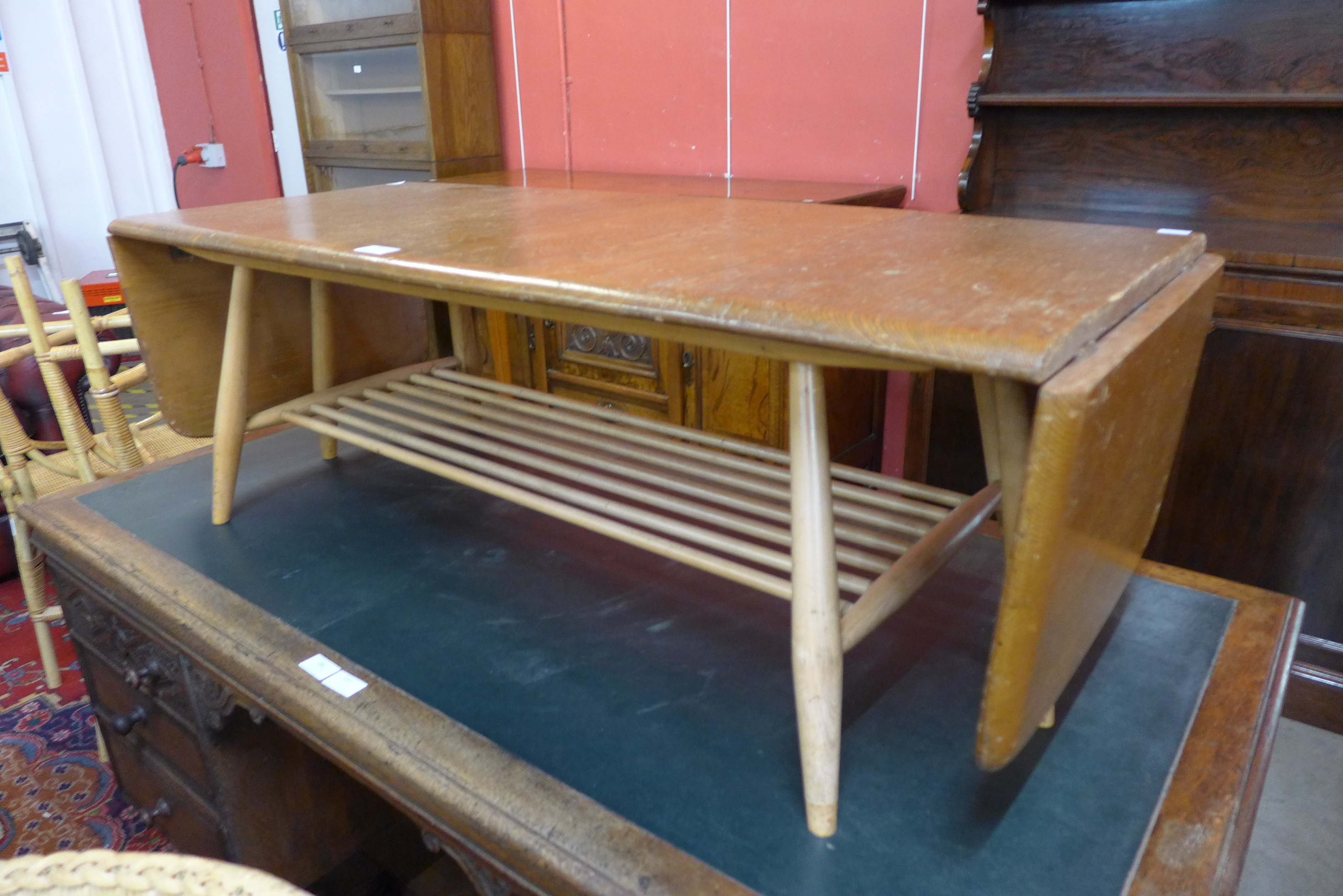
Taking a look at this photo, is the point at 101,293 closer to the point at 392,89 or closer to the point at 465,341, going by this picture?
the point at 392,89

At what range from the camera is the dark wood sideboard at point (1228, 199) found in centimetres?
190

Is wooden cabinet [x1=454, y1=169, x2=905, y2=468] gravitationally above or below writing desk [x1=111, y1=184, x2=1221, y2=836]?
below

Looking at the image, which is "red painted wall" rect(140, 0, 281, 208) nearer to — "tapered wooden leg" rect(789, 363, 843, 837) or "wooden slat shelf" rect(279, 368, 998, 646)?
"wooden slat shelf" rect(279, 368, 998, 646)

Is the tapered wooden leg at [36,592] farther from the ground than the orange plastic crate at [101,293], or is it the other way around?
the orange plastic crate at [101,293]

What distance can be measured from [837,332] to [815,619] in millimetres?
301

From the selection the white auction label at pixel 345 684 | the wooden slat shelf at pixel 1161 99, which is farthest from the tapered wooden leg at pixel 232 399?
the wooden slat shelf at pixel 1161 99

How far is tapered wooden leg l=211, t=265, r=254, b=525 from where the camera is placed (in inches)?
59.8

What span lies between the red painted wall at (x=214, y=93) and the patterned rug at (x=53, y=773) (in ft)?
9.10

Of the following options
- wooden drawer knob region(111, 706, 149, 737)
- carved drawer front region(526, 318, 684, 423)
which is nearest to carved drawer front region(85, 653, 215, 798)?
wooden drawer knob region(111, 706, 149, 737)

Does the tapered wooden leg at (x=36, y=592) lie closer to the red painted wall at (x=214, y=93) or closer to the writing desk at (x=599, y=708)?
the writing desk at (x=599, y=708)

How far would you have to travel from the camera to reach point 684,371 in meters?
2.74

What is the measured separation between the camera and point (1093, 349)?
76 centimetres

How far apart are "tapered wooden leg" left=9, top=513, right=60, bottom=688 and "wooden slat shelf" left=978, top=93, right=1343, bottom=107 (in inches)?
102

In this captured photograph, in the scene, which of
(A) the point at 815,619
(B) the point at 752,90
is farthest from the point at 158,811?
(B) the point at 752,90
